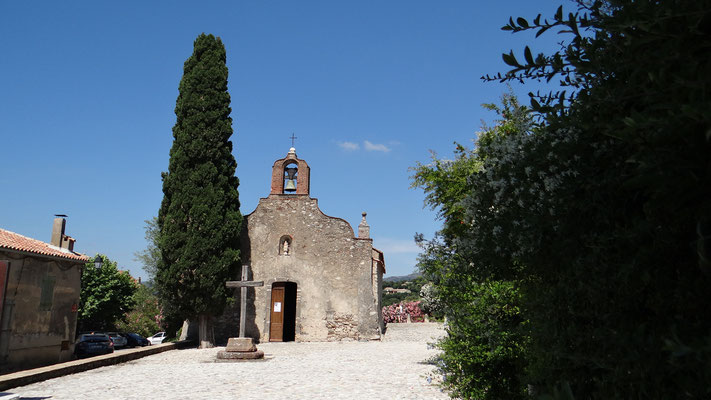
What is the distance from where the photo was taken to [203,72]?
65.5 feet

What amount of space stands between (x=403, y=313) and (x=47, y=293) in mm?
23699

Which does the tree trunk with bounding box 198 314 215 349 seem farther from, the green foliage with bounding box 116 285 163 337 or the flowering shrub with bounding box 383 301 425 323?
the green foliage with bounding box 116 285 163 337

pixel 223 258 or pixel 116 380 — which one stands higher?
pixel 223 258

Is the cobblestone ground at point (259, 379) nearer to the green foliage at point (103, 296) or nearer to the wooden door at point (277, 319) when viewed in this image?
the wooden door at point (277, 319)

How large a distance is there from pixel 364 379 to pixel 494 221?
277 inches

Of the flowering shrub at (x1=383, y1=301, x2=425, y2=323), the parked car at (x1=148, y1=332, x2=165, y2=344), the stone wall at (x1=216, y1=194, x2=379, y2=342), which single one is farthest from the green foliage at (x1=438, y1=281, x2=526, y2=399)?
the parked car at (x1=148, y1=332, x2=165, y2=344)

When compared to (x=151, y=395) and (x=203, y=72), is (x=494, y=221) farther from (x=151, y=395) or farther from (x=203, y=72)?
(x=203, y=72)

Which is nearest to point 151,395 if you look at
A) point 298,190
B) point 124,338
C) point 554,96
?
point 554,96

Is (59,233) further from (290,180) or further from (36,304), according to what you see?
(290,180)

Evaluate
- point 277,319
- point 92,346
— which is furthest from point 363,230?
point 92,346

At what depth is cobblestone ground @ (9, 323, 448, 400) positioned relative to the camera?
7.74 m

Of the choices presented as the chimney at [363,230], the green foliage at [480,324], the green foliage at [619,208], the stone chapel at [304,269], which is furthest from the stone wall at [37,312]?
the green foliage at [619,208]

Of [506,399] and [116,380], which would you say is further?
[116,380]

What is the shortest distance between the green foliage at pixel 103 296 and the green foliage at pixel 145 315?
578cm
